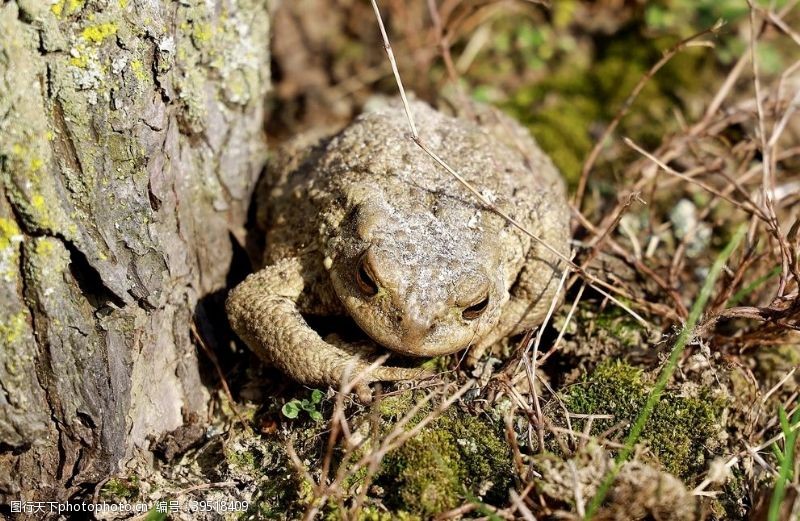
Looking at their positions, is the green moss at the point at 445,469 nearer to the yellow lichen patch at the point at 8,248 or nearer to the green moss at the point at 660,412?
the green moss at the point at 660,412

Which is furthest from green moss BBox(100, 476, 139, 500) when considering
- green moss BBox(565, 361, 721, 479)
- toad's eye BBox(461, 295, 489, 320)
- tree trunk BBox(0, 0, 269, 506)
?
green moss BBox(565, 361, 721, 479)

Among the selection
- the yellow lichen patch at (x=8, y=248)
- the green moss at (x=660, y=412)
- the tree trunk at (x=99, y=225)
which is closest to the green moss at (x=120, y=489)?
the tree trunk at (x=99, y=225)

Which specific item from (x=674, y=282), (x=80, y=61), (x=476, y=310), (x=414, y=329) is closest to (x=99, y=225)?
(x=80, y=61)

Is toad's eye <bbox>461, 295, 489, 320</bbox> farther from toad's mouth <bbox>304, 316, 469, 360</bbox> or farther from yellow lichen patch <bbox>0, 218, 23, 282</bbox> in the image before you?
yellow lichen patch <bbox>0, 218, 23, 282</bbox>

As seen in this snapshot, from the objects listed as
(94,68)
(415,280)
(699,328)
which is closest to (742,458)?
(699,328)

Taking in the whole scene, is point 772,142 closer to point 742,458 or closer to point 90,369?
point 742,458

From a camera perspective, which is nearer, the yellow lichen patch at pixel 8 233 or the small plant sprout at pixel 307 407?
the yellow lichen patch at pixel 8 233
